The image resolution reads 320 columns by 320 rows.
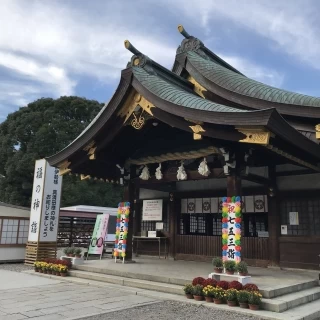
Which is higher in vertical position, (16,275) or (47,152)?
(47,152)

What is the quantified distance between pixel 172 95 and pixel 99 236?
6.43m

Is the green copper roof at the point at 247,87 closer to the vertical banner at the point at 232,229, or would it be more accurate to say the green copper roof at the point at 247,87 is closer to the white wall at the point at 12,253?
the vertical banner at the point at 232,229

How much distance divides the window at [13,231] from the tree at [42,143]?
42.6ft

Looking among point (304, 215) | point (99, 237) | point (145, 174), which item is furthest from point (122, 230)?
point (304, 215)

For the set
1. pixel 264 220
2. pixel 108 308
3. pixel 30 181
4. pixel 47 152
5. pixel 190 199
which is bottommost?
pixel 108 308

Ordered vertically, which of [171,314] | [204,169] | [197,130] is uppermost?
[197,130]

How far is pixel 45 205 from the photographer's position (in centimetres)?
1227

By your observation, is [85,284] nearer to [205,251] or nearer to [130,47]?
[205,251]

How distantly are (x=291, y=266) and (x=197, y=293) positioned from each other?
4246 mm

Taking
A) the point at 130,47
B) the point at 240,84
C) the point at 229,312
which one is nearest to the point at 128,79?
the point at 130,47

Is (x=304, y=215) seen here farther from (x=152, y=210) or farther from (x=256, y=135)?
(x=152, y=210)

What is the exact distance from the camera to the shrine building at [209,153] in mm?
7629

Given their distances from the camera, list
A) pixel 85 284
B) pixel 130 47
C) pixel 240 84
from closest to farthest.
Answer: pixel 85 284 < pixel 130 47 < pixel 240 84

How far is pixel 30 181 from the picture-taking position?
87.6 feet
